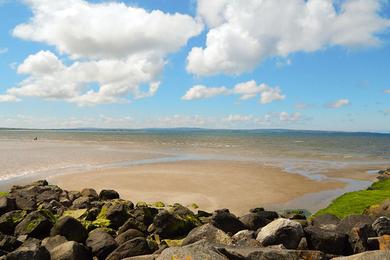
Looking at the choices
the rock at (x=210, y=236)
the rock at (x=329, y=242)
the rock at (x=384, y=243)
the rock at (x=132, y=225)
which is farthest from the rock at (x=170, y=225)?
the rock at (x=384, y=243)

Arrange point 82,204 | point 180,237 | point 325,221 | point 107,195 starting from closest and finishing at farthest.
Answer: point 180,237 < point 325,221 < point 82,204 < point 107,195

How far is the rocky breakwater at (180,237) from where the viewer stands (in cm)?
908

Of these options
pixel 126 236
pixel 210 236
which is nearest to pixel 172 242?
pixel 126 236

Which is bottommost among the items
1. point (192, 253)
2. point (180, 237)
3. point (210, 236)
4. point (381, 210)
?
point (180, 237)

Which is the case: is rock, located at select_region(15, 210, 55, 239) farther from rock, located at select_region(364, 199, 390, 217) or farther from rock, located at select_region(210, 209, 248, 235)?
rock, located at select_region(364, 199, 390, 217)

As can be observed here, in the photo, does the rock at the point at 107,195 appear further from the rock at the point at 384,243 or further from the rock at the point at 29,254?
the rock at the point at 384,243

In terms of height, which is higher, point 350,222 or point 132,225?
point 350,222

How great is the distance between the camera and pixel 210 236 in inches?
445

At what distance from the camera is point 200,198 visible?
25266 millimetres

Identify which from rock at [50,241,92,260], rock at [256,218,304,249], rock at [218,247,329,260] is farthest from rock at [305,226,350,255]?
rock at [50,241,92,260]

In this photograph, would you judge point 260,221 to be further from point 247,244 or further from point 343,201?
point 343,201

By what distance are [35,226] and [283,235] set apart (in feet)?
29.9

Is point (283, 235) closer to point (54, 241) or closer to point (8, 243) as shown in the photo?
point (54, 241)

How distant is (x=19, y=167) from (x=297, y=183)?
29.7m
